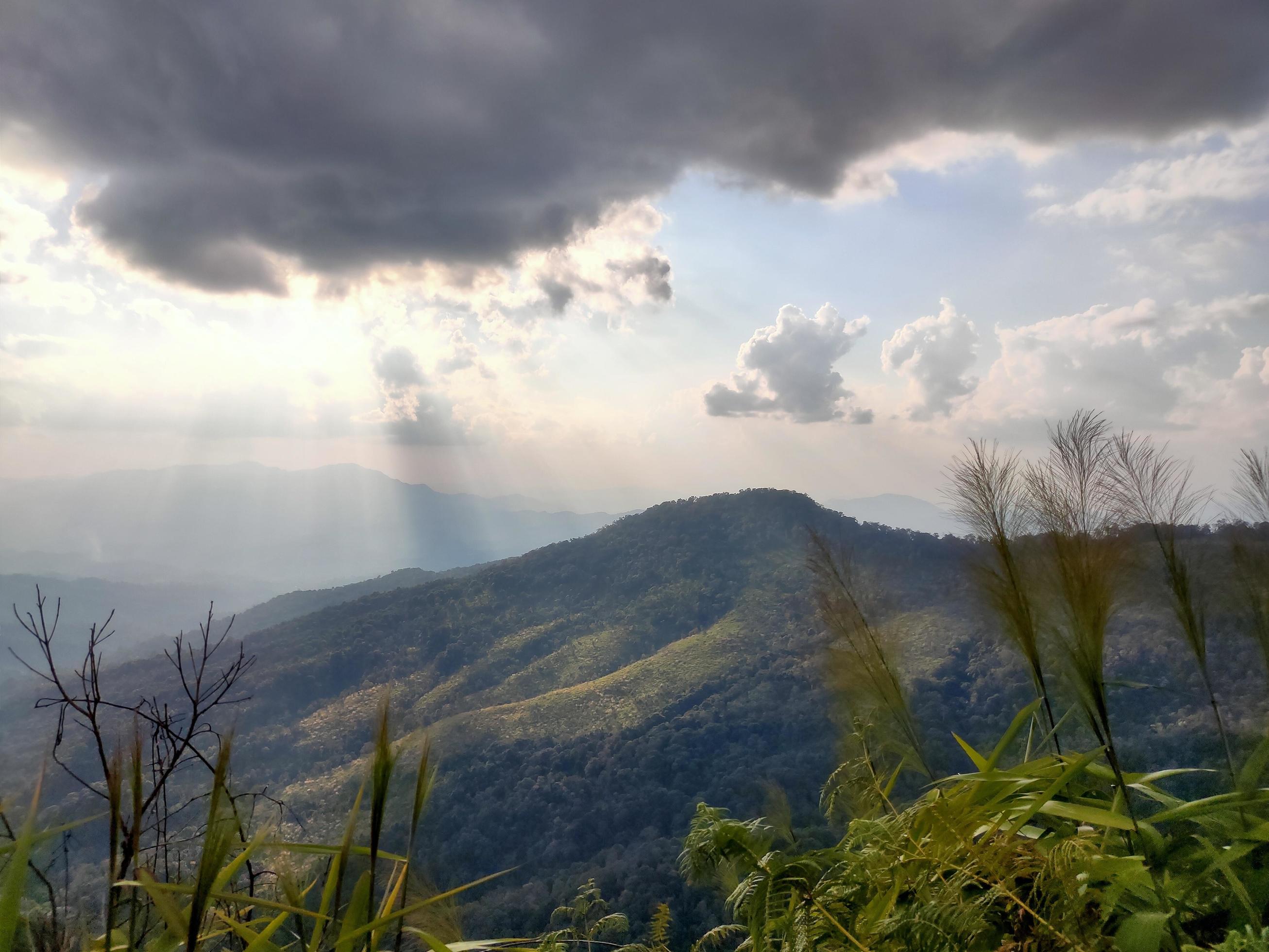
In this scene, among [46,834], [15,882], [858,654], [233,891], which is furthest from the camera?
[858,654]

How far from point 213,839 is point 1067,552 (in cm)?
147

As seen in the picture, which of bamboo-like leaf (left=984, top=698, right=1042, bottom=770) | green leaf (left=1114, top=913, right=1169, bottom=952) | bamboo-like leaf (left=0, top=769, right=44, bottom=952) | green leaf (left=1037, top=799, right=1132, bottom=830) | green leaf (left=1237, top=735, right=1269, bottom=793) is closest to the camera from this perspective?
bamboo-like leaf (left=0, top=769, right=44, bottom=952)

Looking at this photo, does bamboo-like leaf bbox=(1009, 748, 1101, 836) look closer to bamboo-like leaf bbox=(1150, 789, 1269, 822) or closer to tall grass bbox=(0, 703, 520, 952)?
bamboo-like leaf bbox=(1150, 789, 1269, 822)

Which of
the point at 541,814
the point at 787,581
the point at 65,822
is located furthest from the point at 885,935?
the point at 787,581

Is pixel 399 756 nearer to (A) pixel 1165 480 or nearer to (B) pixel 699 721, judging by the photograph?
(A) pixel 1165 480

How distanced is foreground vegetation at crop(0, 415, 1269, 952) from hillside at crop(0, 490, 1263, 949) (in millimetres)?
146

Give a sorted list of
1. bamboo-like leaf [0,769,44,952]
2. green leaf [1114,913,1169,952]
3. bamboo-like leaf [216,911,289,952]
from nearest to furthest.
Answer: bamboo-like leaf [0,769,44,952] < green leaf [1114,913,1169,952] < bamboo-like leaf [216,911,289,952]

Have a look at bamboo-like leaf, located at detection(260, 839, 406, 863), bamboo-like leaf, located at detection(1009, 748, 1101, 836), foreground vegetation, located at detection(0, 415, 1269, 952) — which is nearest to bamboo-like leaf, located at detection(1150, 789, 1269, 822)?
foreground vegetation, located at detection(0, 415, 1269, 952)

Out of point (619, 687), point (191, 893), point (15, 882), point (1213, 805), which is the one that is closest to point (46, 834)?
point (15, 882)

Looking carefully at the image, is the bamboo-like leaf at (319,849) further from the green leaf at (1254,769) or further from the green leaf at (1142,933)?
the green leaf at (1254,769)

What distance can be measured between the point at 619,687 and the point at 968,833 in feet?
138

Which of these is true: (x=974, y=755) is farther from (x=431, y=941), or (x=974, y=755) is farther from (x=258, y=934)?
(x=258, y=934)

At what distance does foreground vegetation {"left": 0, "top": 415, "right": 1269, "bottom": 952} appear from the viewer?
0.93 m

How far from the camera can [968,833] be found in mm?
1087
